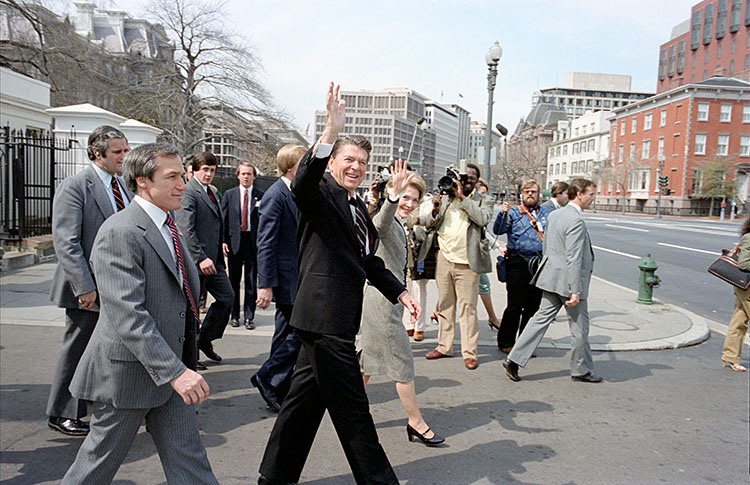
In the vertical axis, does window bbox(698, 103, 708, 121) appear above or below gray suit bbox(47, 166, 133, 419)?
above

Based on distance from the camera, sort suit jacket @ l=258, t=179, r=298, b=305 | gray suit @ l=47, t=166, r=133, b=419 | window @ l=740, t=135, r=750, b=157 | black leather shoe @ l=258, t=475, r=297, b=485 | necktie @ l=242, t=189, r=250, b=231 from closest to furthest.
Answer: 1. black leather shoe @ l=258, t=475, r=297, b=485
2. gray suit @ l=47, t=166, r=133, b=419
3. suit jacket @ l=258, t=179, r=298, b=305
4. necktie @ l=242, t=189, r=250, b=231
5. window @ l=740, t=135, r=750, b=157

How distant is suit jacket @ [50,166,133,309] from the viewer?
3729 mm

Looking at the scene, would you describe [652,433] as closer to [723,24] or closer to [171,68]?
[171,68]

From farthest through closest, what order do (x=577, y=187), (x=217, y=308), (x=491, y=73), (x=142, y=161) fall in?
(x=491, y=73) → (x=577, y=187) → (x=217, y=308) → (x=142, y=161)

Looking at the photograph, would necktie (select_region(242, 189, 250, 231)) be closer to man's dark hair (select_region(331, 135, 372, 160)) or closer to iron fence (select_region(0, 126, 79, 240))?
man's dark hair (select_region(331, 135, 372, 160))

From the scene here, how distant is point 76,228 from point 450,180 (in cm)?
362

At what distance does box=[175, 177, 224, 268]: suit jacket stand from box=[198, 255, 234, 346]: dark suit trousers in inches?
11.3

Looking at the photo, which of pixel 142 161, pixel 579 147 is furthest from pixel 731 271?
pixel 579 147

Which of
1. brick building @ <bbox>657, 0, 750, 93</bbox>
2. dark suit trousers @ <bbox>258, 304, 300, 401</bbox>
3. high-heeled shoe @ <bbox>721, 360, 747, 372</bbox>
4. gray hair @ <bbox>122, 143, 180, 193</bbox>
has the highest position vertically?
brick building @ <bbox>657, 0, 750, 93</bbox>

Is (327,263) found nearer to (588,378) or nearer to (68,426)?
(68,426)

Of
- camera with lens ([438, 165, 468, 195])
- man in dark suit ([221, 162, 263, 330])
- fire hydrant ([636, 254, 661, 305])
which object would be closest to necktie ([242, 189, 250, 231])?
man in dark suit ([221, 162, 263, 330])

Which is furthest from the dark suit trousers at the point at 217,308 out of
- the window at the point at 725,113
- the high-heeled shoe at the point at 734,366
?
the window at the point at 725,113

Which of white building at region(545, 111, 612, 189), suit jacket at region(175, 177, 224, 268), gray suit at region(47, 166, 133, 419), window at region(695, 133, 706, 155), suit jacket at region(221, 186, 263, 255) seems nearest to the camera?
gray suit at region(47, 166, 133, 419)

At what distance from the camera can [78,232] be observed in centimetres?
380
